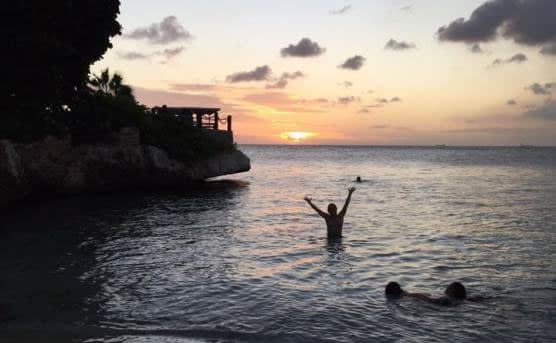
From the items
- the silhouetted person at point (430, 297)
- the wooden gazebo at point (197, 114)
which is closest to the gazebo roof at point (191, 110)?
the wooden gazebo at point (197, 114)

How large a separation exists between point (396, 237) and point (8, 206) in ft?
59.8

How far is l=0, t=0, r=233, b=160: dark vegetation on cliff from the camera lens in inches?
896

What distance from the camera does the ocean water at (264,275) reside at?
812 cm

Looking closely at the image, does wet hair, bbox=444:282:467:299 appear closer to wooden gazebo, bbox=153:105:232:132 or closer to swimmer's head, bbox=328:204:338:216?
swimmer's head, bbox=328:204:338:216

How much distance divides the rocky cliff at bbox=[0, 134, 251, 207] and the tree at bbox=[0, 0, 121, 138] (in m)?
2.22

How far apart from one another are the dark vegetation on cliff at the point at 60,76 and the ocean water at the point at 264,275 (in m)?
5.59

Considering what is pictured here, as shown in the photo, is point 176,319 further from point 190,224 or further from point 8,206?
point 8,206

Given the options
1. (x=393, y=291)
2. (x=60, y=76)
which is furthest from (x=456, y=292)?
(x=60, y=76)

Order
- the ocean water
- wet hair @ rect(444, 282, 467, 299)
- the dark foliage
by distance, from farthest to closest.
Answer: the dark foliage < wet hair @ rect(444, 282, 467, 299) < the ocean water

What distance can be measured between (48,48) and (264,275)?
60.5ft

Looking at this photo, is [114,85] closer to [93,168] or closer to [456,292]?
[93,168]

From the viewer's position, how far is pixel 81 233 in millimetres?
16688

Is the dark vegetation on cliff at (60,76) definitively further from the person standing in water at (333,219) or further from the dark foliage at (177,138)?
the person standing in water at (333,219)

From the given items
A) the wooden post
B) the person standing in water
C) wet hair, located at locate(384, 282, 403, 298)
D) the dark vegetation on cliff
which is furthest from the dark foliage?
wet hair, located at locate(384, 282, 403, 298)
